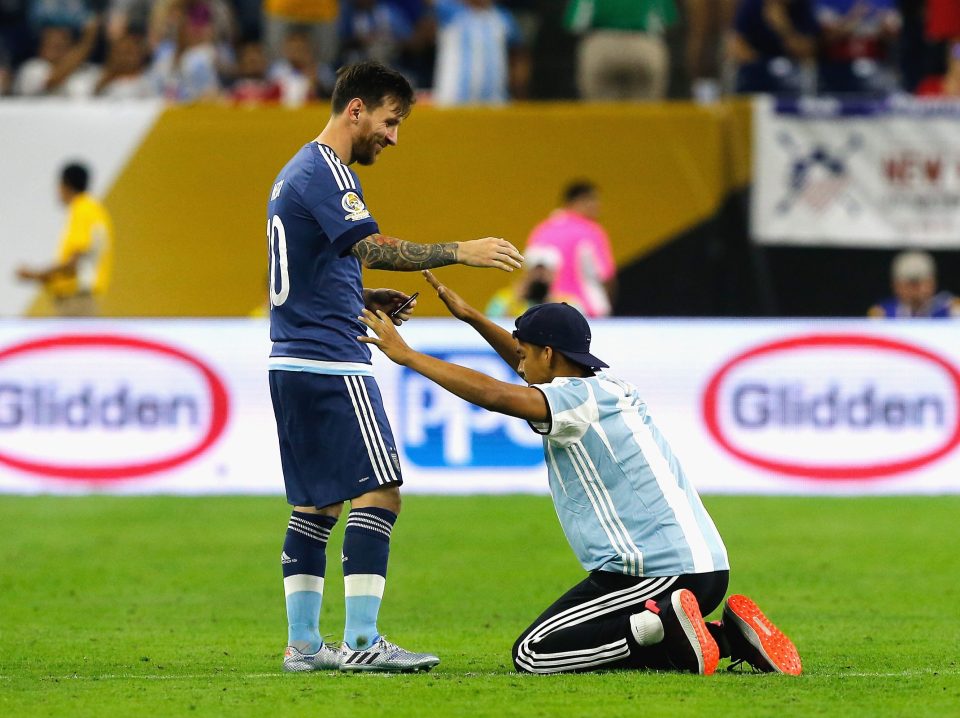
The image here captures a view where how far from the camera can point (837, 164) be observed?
15219 mm

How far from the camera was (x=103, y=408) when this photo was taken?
42.0ft

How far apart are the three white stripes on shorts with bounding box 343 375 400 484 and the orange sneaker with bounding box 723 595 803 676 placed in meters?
1.36

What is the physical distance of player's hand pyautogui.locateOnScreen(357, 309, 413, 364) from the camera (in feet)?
19.1

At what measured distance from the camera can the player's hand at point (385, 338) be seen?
19.1ft

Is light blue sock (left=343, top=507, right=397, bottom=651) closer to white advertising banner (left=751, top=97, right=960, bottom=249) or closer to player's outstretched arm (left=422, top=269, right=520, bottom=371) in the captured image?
player's outstretched arm (left=422, top=269, right=520, bottom=371)

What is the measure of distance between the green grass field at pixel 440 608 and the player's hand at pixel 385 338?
3.89 ft

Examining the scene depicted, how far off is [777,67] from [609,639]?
10.8 metres

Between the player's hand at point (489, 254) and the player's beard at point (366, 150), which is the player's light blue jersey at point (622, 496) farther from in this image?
the player's beard at point (366, 150)

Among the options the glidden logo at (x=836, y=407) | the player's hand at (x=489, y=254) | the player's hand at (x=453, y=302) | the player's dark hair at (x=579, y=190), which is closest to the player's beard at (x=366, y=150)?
the player's hand at (x=453, y=302)

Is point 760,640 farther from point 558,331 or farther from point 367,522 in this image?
point 367,522

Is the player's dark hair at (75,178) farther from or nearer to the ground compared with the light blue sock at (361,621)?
farther from the ground

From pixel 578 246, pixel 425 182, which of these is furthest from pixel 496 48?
pixel 578 246

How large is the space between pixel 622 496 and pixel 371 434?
968 mm

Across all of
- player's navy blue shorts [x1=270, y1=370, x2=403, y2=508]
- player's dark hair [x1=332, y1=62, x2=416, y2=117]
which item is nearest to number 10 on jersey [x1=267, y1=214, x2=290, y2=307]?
player's navy blue shorts [x1=270, y1=370, x2=403, y2=508]
